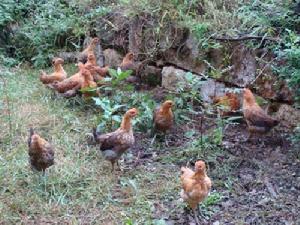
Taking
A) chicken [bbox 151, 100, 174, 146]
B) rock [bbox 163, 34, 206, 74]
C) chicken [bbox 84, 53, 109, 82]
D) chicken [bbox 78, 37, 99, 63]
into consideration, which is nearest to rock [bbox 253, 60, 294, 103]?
rock [bbox 163, 34, 206, 74]

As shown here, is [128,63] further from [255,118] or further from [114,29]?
[255,118]

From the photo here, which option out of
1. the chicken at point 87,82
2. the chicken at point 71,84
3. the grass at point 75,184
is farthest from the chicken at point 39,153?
the chicken at point 71,84

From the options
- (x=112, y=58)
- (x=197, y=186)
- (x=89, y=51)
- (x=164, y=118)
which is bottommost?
(x=112, y=58)

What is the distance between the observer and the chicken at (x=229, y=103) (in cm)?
486

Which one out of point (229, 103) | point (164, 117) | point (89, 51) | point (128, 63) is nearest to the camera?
point (164, 117)

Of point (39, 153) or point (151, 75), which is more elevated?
point (39, 153)

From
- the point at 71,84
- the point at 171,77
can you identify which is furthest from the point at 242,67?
the point at 71,84

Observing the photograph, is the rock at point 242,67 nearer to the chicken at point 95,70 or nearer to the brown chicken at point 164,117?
the brown chicken at point 164,117

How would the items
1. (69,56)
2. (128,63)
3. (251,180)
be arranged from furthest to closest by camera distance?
(69,56)
(128,63)
(251,180)

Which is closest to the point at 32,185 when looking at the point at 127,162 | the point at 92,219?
the point at 92,219

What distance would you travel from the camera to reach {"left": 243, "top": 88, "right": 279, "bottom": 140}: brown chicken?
4.46 m

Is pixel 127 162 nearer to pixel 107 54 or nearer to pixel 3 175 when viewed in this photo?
pixel 3 175

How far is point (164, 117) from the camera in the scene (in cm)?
470

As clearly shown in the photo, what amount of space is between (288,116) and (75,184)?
216 centimetres
